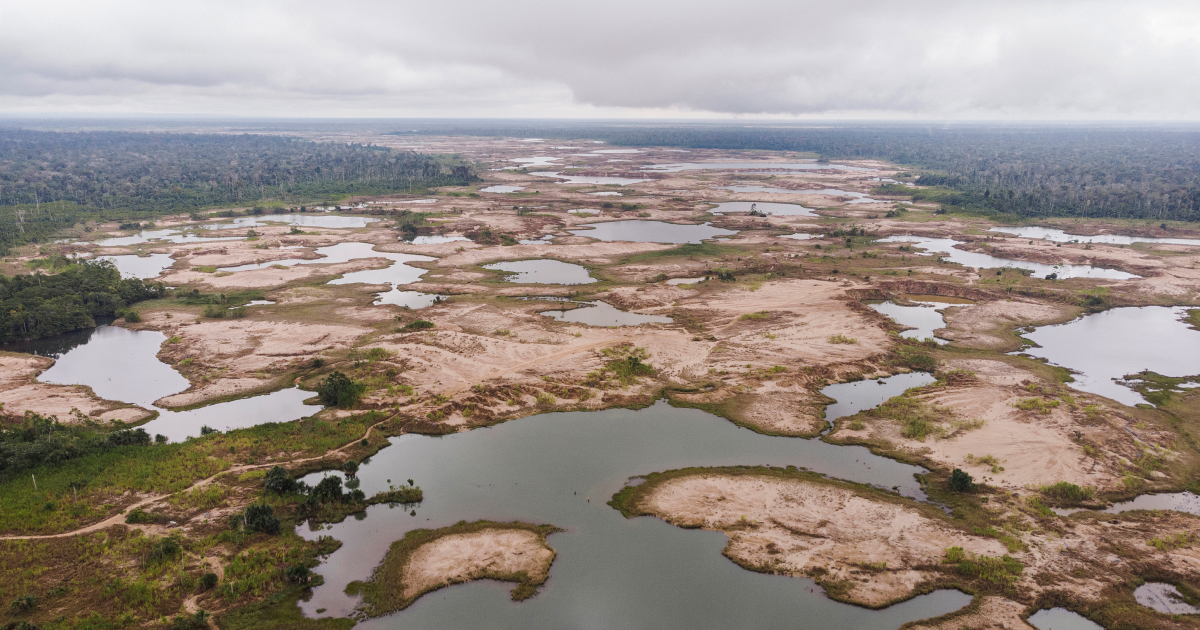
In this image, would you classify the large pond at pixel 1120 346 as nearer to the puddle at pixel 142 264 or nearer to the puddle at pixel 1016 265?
the puddle at pixel 1016 265

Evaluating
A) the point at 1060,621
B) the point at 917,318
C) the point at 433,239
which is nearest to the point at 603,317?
the point at 917,318

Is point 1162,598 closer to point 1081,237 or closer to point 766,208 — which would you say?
point 1081,237

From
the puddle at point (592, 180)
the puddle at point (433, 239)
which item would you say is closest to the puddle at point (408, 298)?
the puddle at point (433, 239)

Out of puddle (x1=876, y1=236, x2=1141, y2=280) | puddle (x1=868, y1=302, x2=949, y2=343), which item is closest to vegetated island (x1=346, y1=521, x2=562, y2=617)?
puddle (x1=868, y1=302, x2=949, y2=343)

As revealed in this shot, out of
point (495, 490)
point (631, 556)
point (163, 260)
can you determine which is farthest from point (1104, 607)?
point (163, 260)

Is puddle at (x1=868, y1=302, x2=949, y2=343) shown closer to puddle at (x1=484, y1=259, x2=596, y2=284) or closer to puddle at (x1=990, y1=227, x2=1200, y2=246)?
puddle at (x1=484, y1=259, x2=596, y2=284)
